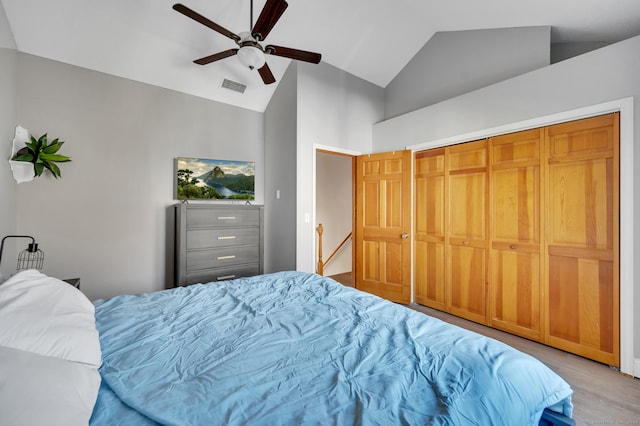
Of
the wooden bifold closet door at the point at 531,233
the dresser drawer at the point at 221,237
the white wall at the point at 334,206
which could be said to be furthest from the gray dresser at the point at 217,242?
the white wall at the point at 334,206

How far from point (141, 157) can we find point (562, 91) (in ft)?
13.8

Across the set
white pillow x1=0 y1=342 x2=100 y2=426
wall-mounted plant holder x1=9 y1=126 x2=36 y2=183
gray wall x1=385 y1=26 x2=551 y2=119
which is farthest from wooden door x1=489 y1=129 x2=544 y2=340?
wall-mounted plant holder x1=9 y1=126 x2=36 y2=183

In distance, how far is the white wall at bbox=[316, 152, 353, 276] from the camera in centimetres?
559

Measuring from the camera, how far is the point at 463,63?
3529mm

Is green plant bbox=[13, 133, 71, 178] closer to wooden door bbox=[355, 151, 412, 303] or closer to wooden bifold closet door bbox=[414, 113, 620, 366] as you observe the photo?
wooden door bbox=[355, 151, 412, 303]

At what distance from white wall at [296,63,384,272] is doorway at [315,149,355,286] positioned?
1.46 metres

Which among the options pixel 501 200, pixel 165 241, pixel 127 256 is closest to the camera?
pixel 501 200

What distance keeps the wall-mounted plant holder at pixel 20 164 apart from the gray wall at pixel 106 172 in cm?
10

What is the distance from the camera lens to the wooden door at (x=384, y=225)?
3.62 m

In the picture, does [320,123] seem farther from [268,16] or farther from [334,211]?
[334,211]

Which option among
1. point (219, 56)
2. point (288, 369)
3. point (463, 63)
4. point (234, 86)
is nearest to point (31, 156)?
point (219, 56)

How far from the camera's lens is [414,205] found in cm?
366

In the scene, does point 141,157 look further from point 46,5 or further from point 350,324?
point 350,324

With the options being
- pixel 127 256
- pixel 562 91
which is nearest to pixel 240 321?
pixel 127 256
